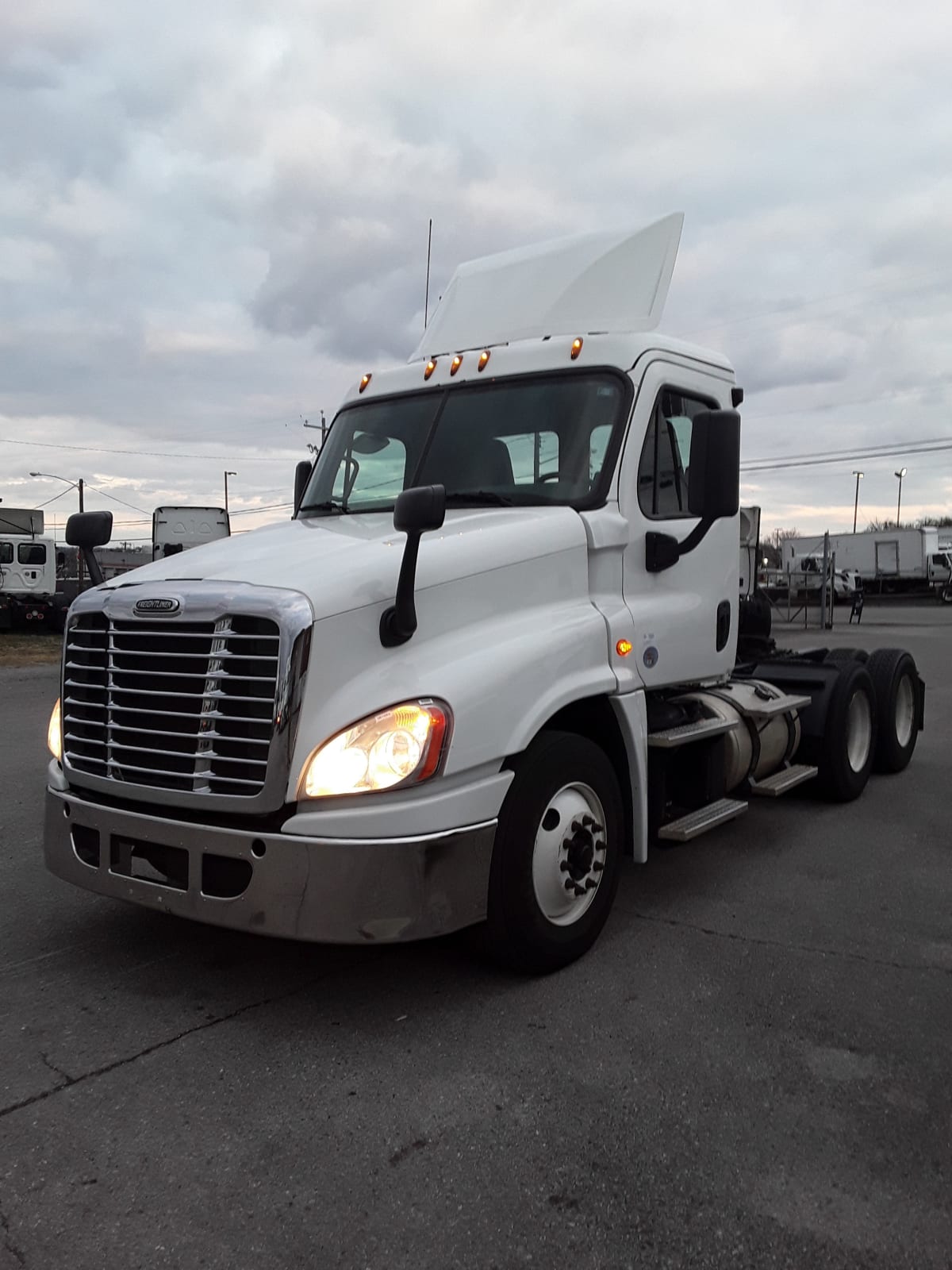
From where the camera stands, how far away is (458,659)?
3.65 metres

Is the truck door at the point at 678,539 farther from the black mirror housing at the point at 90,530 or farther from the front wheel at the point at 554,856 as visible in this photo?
the black mirror housing at the point at 90,530

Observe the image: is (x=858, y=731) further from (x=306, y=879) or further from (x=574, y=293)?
(x=306, y=879)

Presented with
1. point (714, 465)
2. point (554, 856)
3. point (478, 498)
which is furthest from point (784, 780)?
point (478, 498)

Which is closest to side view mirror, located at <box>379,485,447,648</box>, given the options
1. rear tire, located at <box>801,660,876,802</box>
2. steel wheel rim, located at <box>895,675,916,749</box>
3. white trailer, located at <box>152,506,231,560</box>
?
rear tire, located at <box>801,660,876,802</box>

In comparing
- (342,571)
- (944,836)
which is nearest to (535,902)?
(342,571)

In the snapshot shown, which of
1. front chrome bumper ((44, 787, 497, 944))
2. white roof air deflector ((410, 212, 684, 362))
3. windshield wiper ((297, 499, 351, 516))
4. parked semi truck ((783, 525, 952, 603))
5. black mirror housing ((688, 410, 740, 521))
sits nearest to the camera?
front chrome bumper ((44, 787, 497, 944))

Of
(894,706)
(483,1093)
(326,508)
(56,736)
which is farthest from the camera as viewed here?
(894,706)

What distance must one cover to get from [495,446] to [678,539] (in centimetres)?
100

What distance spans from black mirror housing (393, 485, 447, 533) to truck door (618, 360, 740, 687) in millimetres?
1424

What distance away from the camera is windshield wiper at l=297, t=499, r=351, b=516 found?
5.07 m

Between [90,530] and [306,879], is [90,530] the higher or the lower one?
the higher one

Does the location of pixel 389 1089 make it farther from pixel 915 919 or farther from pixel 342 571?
pixel 915 919

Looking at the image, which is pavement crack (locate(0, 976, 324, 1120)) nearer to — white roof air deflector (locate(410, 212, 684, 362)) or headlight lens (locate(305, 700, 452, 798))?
headlight lens (locate(305, 700, 452, 798))

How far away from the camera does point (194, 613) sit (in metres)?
3.56
